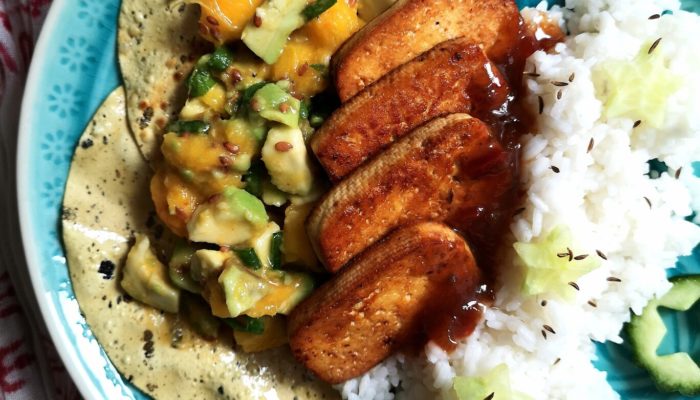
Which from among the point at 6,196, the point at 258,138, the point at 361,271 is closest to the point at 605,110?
the point at 361,271

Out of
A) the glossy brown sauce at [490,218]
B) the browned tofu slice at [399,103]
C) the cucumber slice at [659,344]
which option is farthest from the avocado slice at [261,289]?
the cucumber slice at [659,344]

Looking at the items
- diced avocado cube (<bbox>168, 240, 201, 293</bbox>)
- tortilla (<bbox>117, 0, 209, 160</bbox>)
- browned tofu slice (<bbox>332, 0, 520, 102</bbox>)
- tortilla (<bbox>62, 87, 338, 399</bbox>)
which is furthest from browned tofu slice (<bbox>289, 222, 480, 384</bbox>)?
tortilla (<bbox>117, 0, 209, 160</bbox>)

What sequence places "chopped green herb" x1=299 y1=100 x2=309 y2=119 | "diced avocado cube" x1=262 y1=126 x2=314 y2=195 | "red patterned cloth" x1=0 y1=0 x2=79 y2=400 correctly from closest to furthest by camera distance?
1. "diced avocado cube" x1=262 y1=126 x2=314 y2=195
2. "chopped green herb" x1=299 y1=100 x2=309 y2=119
3. "red patterned cloth" x1=0 y1=0 x2=79 y2=400

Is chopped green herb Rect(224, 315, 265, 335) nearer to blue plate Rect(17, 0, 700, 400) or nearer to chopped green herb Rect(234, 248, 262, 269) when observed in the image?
chopped green herb Rect(234, 248, 262, 269)

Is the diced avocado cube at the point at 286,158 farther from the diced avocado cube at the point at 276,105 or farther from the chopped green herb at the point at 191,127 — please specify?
the chopped green herb at the point at 191,127

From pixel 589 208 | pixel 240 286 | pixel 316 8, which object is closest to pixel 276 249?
pixel 240 286

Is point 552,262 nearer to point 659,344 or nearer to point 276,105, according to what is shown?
point 659,344
